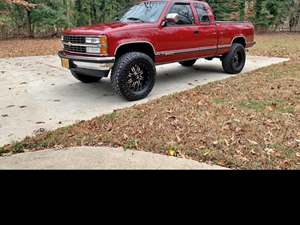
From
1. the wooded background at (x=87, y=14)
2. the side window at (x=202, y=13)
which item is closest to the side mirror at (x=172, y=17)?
the side window at (x=202, y=13)

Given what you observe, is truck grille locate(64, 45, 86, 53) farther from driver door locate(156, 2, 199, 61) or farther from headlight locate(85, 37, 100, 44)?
driver door locate(156, 2, 199, 61)

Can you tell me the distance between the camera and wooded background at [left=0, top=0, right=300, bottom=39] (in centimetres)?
1939

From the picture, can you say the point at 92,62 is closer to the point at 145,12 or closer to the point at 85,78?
the point at 85,78

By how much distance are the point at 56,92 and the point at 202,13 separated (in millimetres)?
3739

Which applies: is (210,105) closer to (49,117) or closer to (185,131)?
(185,131)

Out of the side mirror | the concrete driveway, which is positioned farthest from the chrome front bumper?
the side mirror

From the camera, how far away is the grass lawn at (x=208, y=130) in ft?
12.8

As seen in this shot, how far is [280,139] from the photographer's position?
13.9 feet

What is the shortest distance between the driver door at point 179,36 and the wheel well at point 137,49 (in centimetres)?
15

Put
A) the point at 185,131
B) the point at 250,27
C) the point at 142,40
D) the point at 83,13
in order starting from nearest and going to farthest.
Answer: the point at 185,131, the point at 142,40, the point at 250,27, the point at 83,13

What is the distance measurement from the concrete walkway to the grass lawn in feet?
0.60
